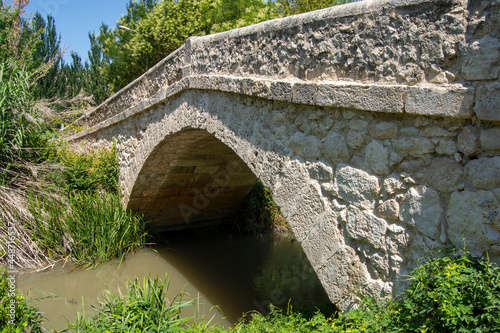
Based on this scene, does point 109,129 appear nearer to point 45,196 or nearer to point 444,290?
point 45,196

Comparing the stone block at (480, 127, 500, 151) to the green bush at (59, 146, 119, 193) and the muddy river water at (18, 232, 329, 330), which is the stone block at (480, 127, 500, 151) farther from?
the green bush at (59, 146, 119, 193)

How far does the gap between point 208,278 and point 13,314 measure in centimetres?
376

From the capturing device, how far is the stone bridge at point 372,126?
7.88 feet

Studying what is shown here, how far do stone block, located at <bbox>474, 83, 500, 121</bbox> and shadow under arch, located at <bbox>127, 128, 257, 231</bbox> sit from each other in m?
4.15

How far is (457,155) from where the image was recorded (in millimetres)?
2492

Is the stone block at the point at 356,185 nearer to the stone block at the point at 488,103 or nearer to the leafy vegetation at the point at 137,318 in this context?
the stone block at the point at 488,103

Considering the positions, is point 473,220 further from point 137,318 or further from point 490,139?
point 137,318

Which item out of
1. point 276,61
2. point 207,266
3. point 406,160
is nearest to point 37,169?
point 207,266

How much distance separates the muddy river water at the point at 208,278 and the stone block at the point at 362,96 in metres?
2.62

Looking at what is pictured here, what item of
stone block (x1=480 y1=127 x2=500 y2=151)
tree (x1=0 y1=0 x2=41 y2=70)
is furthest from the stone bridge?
tree (x1=0 y1=0 x2=41 y2=70)

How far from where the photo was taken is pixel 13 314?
342 cm

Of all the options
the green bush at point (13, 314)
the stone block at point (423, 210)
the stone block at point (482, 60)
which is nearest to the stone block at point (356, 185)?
the stone block at point (423, 210)

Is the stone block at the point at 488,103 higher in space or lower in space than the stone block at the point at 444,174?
higher

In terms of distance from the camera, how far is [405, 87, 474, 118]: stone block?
2.40 m
